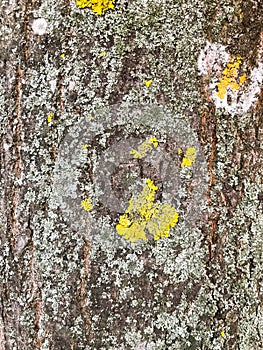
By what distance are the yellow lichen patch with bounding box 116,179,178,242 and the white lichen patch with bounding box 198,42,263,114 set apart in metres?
0.20

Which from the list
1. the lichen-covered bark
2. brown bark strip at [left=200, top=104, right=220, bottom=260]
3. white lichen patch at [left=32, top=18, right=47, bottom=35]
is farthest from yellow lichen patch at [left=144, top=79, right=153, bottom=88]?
white lichen patch at [left=32, top=18, right=47, bottom=35]

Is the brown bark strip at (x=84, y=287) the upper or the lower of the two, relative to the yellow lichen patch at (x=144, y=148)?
lower

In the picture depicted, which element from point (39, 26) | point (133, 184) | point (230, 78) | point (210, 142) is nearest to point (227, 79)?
point (230, 78)

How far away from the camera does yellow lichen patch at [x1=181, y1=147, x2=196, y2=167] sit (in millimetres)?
877

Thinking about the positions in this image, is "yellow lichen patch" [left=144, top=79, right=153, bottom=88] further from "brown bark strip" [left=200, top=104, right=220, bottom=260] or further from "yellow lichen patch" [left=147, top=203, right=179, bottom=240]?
"yellow lichen patch" [left=147, top=203, right=179, bottom=240]

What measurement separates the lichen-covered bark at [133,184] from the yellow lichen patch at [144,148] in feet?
0.04

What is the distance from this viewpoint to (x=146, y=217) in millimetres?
875

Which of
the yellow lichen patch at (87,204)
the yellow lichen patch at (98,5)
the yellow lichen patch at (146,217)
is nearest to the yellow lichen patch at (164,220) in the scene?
the yellow lichen patch at (146,217)

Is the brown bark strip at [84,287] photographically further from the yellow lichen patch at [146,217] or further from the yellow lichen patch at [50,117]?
the yellow lichen patch at [50,117]

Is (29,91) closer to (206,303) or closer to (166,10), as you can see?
(166,10)

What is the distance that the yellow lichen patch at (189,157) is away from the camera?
0.88m

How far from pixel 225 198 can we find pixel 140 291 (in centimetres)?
23

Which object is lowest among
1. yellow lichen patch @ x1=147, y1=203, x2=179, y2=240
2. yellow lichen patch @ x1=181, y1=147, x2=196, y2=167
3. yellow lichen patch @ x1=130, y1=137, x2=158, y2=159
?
yellow lichen patch @ x1=147, y1=203, x2=179, y2=240

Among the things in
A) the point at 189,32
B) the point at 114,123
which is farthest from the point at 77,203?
the point at 189,32
